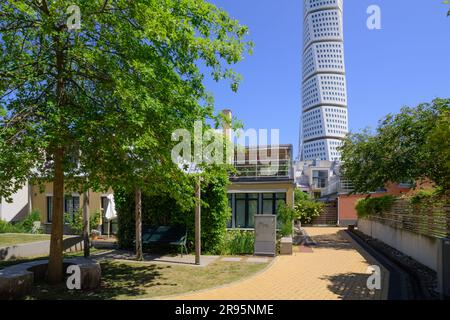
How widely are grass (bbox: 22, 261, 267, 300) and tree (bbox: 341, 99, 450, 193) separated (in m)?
9.21

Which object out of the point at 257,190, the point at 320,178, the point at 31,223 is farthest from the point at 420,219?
the point at 320,178

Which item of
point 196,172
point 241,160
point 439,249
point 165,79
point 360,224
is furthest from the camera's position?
point 360,224

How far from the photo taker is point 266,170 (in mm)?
19016

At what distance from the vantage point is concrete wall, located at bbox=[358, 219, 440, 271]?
10.5 m

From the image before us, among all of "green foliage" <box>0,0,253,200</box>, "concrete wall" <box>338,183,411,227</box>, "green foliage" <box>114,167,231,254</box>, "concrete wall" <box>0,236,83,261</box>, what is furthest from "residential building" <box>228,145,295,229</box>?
"concrete wall" <box>338,183,411,227</box>

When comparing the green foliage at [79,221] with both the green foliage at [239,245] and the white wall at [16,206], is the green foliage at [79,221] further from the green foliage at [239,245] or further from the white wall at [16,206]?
the green foliage at [239,245]

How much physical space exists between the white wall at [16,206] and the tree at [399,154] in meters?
19.7

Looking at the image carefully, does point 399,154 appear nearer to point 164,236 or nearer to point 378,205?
point 378,205

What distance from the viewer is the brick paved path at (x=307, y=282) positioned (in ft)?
25.9

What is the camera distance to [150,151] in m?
7.77

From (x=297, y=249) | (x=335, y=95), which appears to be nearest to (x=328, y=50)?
(x=335, y=95)
